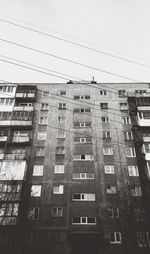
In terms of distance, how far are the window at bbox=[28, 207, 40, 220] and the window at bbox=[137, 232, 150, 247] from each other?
36.5ft

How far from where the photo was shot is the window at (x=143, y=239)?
20144 mm

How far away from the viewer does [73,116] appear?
31.2m

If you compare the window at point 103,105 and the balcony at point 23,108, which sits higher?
the window at point 103,105

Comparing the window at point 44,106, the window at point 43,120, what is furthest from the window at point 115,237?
the window at point 44,106

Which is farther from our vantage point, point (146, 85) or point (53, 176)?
point (146, 85)

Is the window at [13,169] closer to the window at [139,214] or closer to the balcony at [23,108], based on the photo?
the balcony at [23,108]

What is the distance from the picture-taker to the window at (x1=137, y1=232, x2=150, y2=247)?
20144 mm

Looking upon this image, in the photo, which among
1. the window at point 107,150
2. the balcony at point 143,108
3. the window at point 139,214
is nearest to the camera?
the window at point 139,214

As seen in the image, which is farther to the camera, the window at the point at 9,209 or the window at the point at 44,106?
the window at the point at 44,106

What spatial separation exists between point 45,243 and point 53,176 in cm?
732

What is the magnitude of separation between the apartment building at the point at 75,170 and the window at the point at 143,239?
0.10 m

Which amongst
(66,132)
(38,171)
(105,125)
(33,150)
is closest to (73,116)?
(66,132)

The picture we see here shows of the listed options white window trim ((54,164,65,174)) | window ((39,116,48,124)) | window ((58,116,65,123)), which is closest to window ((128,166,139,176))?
white window trim ((54,164,65,174))

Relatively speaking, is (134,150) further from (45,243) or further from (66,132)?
(45,243)
